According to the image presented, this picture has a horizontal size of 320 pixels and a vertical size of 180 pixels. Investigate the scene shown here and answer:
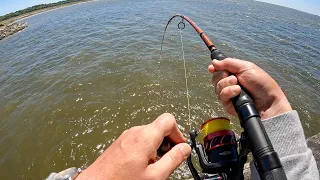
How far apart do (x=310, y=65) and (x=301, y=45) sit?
6045 mm

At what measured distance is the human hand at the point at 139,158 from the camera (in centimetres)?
115

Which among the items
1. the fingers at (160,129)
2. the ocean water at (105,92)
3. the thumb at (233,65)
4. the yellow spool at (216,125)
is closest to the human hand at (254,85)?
the thumb at (233,65)

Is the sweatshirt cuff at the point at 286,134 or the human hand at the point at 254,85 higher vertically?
the human hand at the point at 254,85

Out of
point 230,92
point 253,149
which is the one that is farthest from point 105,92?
Result: point 253,149

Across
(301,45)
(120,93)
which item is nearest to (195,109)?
(120,93)

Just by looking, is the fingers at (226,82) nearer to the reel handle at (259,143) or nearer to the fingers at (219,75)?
the fingers at (219,75)

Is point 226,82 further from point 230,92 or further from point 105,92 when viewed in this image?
point 105,92

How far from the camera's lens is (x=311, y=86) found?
10648 millimetres

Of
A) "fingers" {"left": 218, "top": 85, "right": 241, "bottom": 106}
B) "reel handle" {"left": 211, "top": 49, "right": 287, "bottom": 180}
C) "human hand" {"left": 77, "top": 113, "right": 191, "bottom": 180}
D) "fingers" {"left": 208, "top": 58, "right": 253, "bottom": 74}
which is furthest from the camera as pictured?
"fingers" {"left": 208, "top": 58, "right": 253, "bottom": 74}

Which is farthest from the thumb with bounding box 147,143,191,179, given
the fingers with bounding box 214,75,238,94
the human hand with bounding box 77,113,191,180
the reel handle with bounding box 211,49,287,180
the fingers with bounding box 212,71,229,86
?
the fingers with bounding box 212,71,229,86

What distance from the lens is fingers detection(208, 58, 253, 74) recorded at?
2.60 m

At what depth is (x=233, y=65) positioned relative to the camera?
264 cm

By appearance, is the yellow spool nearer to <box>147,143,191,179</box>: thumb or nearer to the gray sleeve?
the gray sleeve

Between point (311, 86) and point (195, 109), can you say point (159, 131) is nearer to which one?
point (195, 109)
